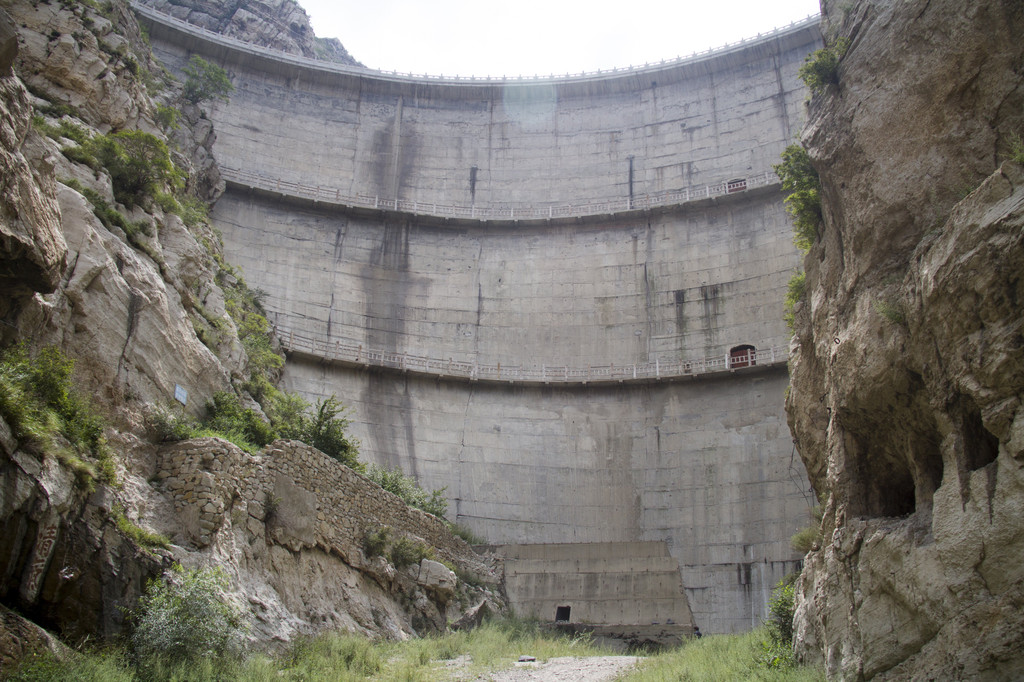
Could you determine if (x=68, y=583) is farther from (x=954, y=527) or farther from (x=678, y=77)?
(x=678, y=77)

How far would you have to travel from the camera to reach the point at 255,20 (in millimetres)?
45125

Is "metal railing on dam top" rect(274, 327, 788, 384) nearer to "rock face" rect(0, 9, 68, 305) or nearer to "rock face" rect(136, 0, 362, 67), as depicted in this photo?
"rock face" rect(136, 0, 362, 67)

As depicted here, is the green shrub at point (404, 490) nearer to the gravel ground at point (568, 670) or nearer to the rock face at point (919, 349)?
the gravel ground at point (568, 670)

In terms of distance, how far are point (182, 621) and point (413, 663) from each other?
4.26 m

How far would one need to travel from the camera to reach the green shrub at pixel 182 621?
1054 centimetres

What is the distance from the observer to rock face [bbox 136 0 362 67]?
Result: 143ft

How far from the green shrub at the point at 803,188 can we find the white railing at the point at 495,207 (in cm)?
1866

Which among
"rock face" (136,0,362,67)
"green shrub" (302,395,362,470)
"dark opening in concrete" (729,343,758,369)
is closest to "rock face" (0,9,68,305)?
"green shrub" (302,395,362,470)

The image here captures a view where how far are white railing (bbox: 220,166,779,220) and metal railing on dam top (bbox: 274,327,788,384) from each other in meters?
5.81

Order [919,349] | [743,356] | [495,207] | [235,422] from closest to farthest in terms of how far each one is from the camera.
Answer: [919,349], [235,422], [743,356], [495,207]

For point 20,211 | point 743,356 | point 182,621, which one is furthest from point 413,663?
point 743,356

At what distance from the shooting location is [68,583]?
992 centimetres

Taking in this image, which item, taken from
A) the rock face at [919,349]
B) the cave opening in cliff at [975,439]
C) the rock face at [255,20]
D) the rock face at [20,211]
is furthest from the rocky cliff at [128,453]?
the rock face at [255,20]

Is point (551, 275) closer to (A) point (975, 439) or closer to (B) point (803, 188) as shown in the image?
(B) point (803, 188)
